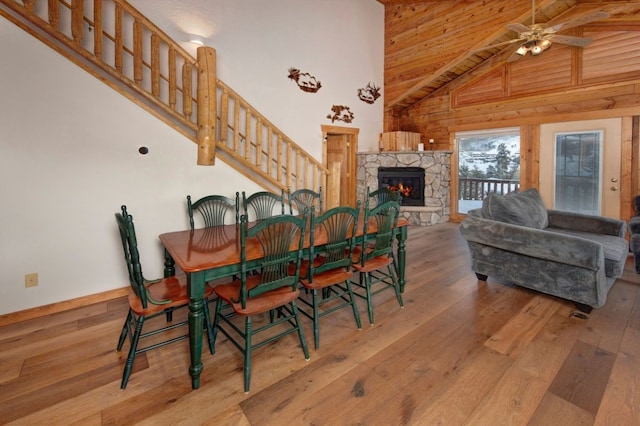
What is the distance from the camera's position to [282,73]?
5500mm

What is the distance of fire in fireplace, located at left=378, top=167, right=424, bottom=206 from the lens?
668 cm

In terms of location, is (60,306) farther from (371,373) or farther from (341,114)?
(341,114)

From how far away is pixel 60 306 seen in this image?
2.88m

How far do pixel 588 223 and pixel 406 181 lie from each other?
3458 mm

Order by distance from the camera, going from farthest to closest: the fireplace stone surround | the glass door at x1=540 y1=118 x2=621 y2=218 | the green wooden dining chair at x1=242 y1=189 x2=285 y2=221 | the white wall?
the fireplace stone surround → the glass door at x1=540 y1=118 x2=621 y2=218 → the green wooden dining chair at x1=242 y1=189 x2=285 y2=221 → the white wall

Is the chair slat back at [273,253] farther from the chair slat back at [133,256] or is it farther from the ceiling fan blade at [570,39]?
the ceiling fan blade at [570,39]

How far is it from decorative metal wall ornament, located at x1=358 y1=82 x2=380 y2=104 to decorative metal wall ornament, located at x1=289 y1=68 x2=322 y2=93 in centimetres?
122

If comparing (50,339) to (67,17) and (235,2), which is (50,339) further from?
(235,2)

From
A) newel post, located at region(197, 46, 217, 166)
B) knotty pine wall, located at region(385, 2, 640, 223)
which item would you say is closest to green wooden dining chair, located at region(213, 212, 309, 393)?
newel post, located at region(197, 46, 217, 166)

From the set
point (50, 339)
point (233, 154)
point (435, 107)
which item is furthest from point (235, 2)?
point (50, 339)

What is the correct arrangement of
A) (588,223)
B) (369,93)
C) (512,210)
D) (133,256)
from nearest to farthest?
(133,256)
(512,210)
(588,223)
(369,93)

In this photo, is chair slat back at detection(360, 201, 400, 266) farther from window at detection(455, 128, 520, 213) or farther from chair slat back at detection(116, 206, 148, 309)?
window at detection(455, 128, 520, 213)

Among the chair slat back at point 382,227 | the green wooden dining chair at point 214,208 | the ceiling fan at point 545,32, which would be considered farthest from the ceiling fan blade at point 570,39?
the green wooden dining chair at point 214,208

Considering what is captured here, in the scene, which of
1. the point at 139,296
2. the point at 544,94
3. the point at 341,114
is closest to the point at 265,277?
the point at 139,296
